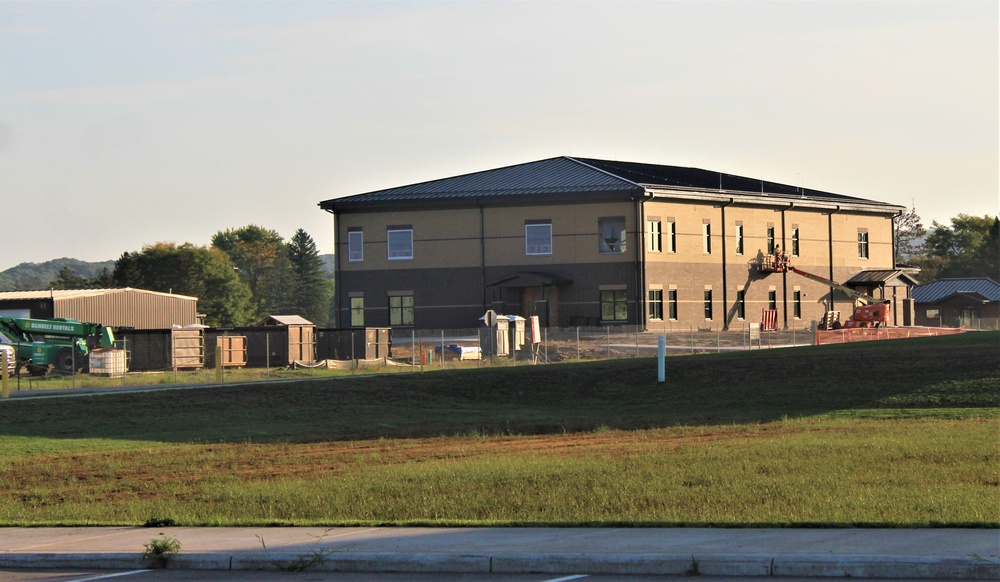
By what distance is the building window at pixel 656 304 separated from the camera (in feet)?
237

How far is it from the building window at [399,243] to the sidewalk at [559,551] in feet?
200

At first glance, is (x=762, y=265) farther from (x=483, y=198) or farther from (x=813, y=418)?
(x=813, y=418)

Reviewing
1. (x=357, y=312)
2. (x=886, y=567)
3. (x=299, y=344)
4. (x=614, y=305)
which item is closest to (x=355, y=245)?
(x=357, y=312)

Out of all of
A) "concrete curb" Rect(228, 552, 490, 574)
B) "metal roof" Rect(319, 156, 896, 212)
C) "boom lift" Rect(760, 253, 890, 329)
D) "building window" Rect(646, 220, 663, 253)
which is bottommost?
"concrete curb" Rect(228, 552, 490, 574)

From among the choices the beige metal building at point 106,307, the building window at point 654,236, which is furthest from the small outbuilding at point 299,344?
the beige metal building at point 106,307

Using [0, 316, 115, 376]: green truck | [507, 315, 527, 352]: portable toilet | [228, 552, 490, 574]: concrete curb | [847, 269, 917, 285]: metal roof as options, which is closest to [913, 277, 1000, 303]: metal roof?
[847, 269, 917, 285]: metal roof

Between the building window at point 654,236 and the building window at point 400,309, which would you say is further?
the building window at point 400,309

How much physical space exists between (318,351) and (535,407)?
28.2 m

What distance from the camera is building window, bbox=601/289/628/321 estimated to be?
72.3 metres

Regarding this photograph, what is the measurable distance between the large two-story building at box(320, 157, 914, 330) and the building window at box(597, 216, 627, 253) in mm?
58

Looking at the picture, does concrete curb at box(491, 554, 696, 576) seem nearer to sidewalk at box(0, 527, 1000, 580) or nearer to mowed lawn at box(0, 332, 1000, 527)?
sidewalk at box(0, 527, 1000, 580)

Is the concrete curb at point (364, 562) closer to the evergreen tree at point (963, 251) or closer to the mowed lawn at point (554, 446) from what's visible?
the mowed lawn at point (554, 446)

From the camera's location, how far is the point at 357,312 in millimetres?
77750

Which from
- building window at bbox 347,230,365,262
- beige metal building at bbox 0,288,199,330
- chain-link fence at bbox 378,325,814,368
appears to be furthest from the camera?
beige metal building at bbox 0,288,199,330
